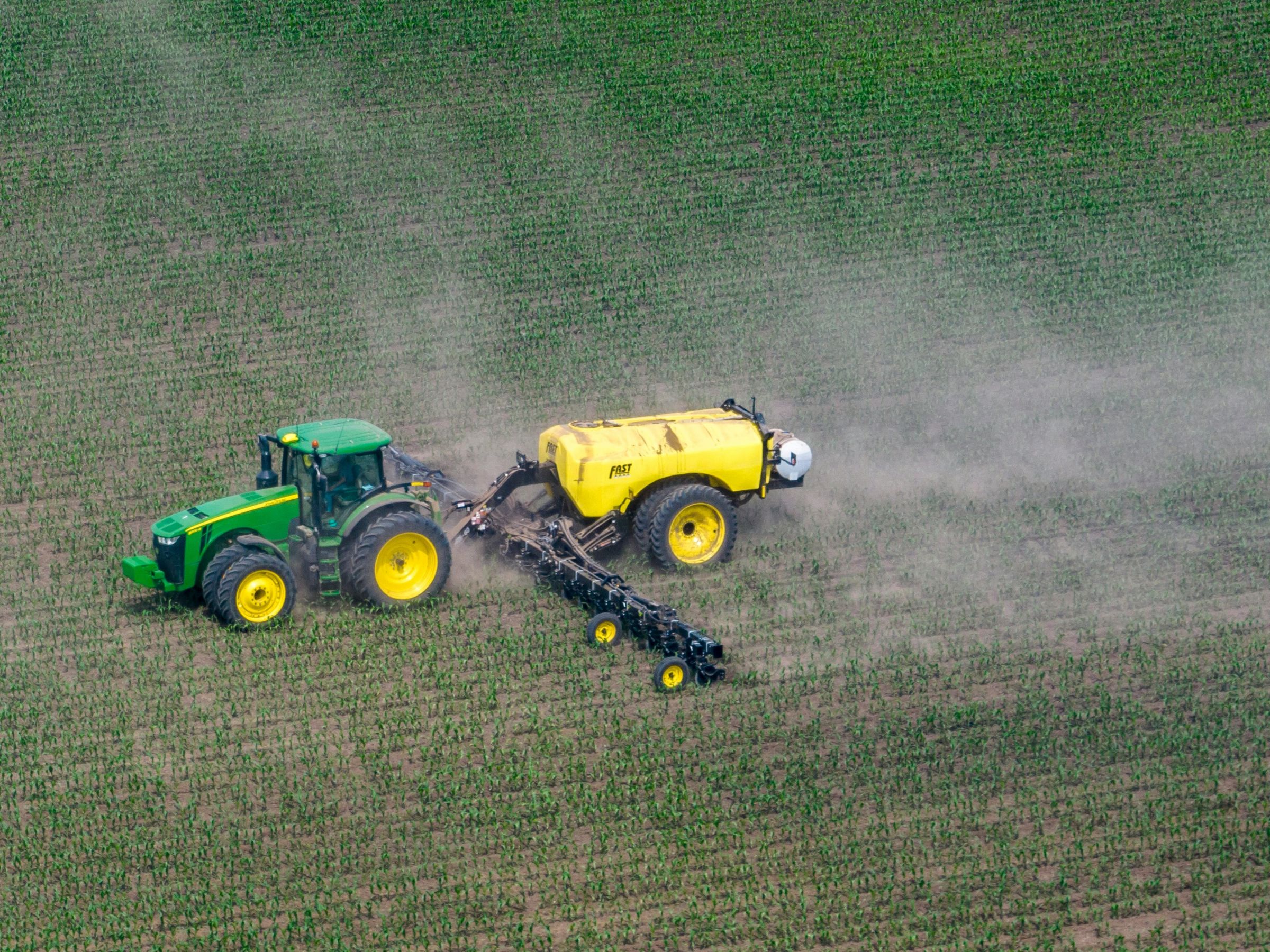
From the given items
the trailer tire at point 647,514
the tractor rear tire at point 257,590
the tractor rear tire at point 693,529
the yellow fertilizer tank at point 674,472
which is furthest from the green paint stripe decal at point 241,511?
the tractor rear tire at point 693,529

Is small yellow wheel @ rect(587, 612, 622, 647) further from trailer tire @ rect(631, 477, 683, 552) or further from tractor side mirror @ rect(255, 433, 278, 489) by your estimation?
tractor side mirror @ rect(255, 433, 278, 489)

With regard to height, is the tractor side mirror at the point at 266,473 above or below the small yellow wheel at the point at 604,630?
above

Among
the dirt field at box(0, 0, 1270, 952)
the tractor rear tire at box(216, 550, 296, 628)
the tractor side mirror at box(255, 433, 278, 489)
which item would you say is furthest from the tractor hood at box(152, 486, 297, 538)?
the dirt field at box(0, 0, 1270, 952)

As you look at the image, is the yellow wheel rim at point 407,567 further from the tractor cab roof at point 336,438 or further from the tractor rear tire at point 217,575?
the tractor rear tire at point 217,575

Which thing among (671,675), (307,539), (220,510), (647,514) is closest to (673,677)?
(671,675)

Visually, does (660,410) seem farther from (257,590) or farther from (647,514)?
(257,590)

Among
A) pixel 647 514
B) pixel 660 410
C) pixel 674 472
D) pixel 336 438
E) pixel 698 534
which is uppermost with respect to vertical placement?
pixel 660 410

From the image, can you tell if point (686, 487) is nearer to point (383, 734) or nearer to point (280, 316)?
point (383, 734)
